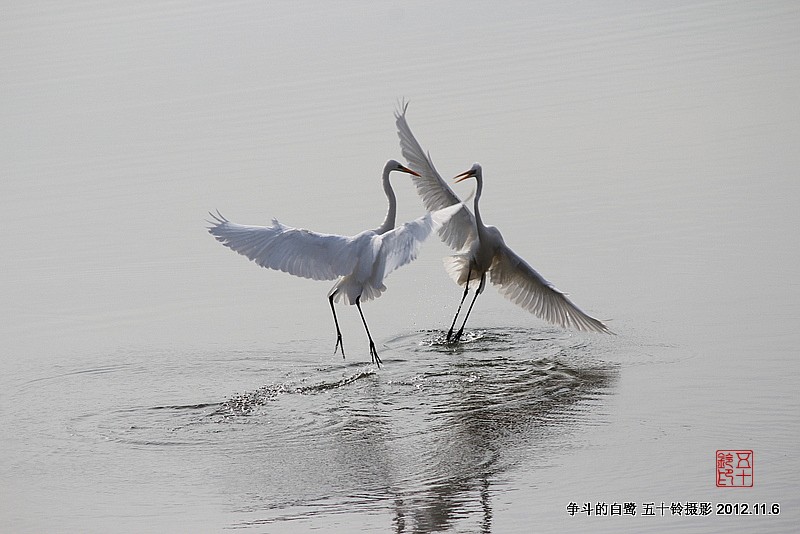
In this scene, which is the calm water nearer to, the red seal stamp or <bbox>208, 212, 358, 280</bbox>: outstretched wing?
the red seal stamp

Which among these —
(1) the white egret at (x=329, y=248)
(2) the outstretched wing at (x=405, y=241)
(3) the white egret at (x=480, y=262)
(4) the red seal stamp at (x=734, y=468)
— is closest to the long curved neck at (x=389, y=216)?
(3) the white egret at (x=480, y=262)

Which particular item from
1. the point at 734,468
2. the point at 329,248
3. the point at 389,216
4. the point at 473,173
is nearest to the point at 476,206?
the point at 473,173

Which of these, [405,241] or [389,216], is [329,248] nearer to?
[405,241]

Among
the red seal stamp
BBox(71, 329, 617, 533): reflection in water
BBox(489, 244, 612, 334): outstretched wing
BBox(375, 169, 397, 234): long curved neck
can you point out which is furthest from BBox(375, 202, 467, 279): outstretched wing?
the red seal stamp

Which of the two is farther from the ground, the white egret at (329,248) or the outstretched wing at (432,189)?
the outstretched wing at (432,189)

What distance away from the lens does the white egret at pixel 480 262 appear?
382 inches

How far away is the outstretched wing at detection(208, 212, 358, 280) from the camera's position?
8.88 m

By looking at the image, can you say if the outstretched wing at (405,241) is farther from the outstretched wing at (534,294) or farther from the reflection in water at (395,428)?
the outstretched wing at (534,294)

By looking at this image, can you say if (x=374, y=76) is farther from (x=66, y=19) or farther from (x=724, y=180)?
(x=66, y=19)

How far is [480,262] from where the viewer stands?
10305 millimetres

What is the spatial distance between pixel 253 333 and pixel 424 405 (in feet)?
7.36

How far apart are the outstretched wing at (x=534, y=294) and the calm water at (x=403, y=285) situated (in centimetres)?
25

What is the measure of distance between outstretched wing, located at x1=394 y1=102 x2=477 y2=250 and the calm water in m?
0.73

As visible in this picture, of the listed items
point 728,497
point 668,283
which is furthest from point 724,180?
point 728,497
